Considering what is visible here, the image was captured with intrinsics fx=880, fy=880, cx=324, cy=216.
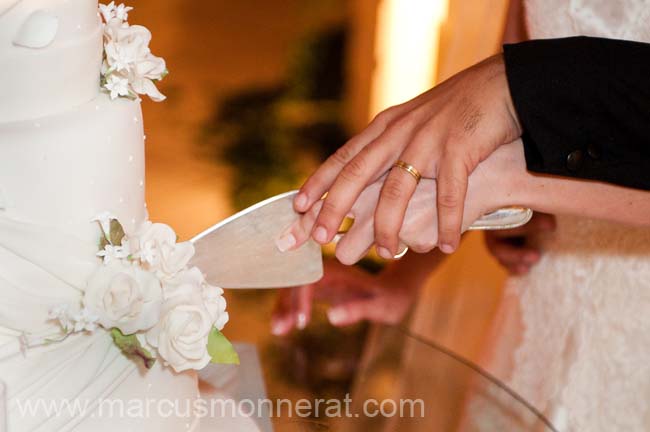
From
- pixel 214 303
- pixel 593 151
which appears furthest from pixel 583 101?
pixel 214 303

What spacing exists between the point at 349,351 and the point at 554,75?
33.7 inches

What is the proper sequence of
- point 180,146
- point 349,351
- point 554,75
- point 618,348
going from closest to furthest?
point 554,75
point 618,348
point 349,351
point 180,146

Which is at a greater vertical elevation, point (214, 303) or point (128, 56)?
point (128, 56)

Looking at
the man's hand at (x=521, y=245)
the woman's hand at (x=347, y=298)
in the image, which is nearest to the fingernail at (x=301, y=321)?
the woman's hand at (x=347, y=298)

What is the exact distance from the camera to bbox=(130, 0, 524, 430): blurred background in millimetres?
1745

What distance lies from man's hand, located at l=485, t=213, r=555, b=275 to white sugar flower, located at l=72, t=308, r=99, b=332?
1022mm

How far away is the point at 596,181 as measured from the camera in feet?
4.17

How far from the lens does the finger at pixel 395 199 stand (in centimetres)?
121

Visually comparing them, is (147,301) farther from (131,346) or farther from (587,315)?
(587,315)

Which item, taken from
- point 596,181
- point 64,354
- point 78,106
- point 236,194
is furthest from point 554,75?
point 236,194

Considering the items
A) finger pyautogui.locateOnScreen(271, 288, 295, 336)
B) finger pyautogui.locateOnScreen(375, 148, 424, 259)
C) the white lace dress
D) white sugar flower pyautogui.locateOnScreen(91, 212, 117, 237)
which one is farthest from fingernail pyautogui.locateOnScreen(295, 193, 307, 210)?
finger pyautogui.locateOnScreen(271, 288, 295, 336)

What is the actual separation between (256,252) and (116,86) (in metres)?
0.33

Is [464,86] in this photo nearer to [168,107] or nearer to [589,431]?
[589,431]

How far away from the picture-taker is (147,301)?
1020mm
